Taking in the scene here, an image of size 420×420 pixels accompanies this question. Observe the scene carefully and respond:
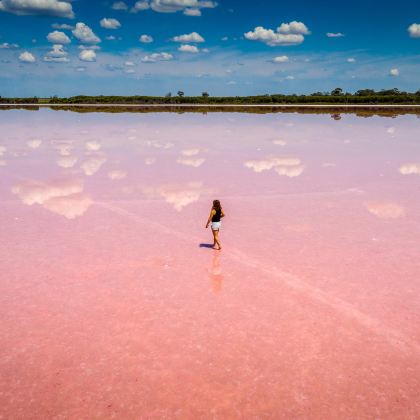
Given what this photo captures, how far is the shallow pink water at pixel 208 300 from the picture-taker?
19.8 feet

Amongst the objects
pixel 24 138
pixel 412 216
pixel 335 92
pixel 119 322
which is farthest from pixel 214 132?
pixel 335 92

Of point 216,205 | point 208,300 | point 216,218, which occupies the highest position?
point 216,205

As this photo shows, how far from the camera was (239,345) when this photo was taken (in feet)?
23.3

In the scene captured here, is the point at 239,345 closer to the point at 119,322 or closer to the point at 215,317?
the point at 215,317

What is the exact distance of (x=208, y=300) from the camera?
336 inches

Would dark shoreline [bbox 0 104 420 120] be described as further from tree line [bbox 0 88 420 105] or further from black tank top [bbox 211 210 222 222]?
black tank top [bbox 211 210 222 222]

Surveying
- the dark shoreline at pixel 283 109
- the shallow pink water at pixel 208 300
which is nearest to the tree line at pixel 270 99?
the dark shoreline at pixel 283 109

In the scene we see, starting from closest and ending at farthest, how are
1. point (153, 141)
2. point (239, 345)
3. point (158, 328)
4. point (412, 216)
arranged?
point (239, 345)
point (158, 328)
point (412, 216)
point (153, 141)

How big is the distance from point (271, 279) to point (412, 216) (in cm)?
674

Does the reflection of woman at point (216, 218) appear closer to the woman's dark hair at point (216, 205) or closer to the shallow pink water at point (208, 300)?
the woman's dark hair at point (216, 205)

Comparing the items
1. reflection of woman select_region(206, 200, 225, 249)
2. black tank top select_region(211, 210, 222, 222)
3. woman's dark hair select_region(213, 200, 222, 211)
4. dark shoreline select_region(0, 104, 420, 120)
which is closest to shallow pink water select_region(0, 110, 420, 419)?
reflection of woman select_region(206, 200, 225, 249)

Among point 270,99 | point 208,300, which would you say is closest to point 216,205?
point 208,300

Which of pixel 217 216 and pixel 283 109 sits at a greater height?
pixel 283 109

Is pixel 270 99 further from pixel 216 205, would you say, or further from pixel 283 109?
pixel 216 205
